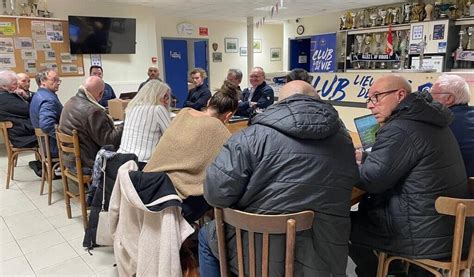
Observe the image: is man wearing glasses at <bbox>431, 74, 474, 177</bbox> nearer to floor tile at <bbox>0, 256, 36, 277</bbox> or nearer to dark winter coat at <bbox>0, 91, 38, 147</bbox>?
floor tile at <bbox>0, 256, 36, 277</bbox>

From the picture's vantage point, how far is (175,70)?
909 centimetres

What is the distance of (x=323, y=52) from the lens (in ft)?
26.6

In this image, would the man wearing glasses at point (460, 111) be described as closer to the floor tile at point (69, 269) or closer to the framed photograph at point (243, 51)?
the floor tile at point (69, 269)

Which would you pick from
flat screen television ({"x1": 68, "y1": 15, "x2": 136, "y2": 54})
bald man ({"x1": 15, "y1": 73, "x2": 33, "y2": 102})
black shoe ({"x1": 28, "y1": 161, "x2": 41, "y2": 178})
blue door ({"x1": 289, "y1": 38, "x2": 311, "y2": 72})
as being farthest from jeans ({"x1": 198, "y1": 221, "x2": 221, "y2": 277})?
blue door ({"x1": 289, "y1": 38, "x2": 311, "y2": 72})

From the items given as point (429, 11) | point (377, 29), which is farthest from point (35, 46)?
point (429, 11)

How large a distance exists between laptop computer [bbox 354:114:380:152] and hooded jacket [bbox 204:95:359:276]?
1043 mm

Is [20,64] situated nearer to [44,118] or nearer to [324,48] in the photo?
[44,118]

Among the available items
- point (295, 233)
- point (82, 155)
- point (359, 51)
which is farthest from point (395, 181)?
point (359, 51)

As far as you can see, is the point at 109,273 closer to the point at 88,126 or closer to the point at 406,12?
the point at 88,126

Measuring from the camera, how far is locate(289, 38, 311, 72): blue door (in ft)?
29.8

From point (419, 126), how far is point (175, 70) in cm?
814

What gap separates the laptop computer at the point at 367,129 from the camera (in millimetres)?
2324

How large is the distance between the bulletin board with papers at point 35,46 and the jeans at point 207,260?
17.9 feet

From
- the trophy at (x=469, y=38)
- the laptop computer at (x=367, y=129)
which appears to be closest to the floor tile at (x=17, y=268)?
the laptop computer at (x=367, y=129)
